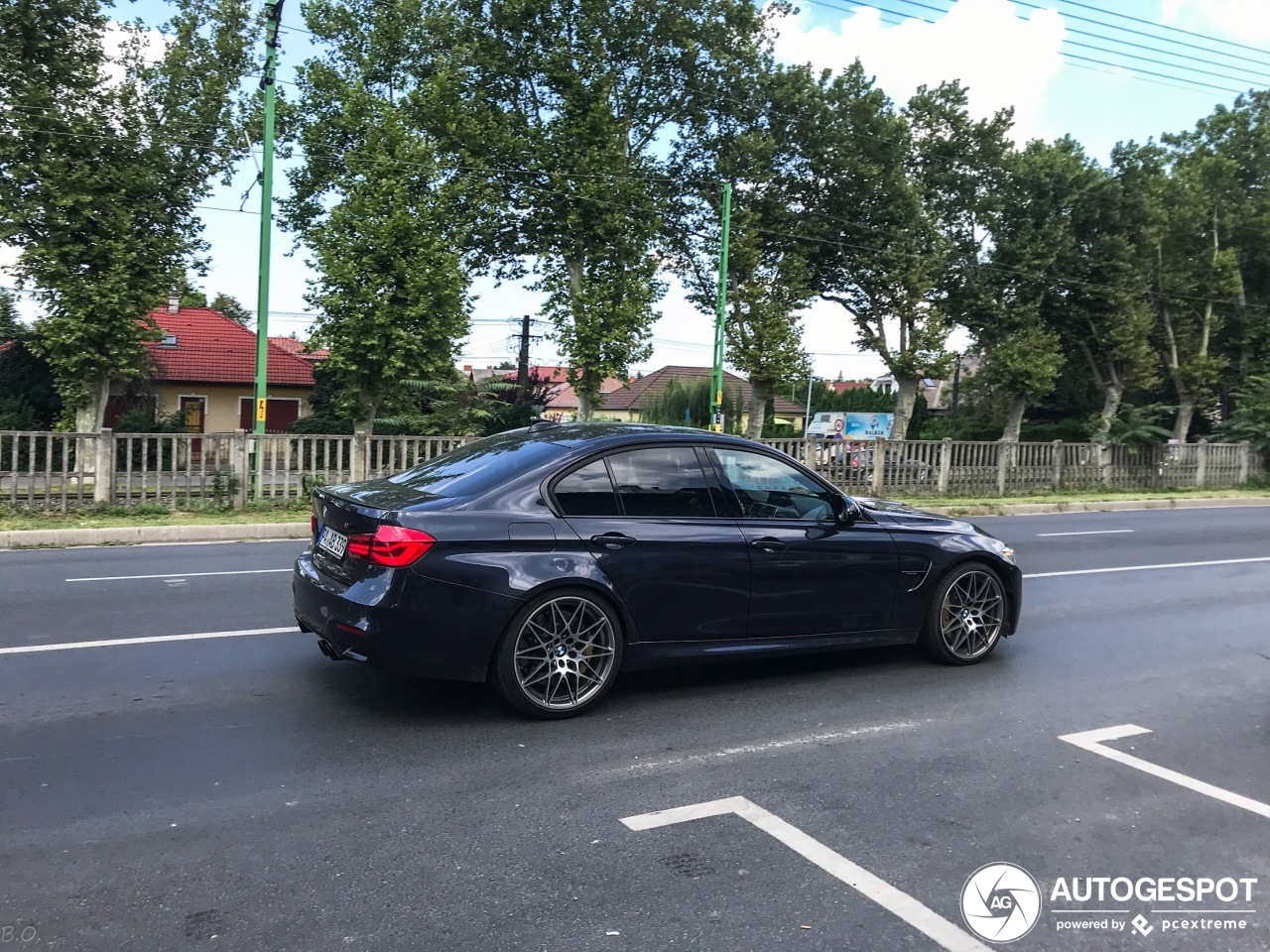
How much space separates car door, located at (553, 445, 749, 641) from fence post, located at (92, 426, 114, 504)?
38.6ft

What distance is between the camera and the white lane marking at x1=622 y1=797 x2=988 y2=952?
10.3 feet

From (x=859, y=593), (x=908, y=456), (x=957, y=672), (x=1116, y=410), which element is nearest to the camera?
(x=859, y=593)

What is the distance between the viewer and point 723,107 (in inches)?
1332

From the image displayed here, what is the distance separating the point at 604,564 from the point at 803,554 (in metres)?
1.35

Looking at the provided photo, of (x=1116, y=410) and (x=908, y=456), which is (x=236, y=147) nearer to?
(x=908, y=456)

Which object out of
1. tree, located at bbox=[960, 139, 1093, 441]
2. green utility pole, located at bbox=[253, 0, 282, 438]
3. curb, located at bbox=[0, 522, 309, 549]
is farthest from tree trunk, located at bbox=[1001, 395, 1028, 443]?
curb, located at bbox=[0, 522, 309, 549]

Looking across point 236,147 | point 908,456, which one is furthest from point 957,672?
point 236,147

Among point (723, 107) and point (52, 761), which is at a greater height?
point (723, 107)

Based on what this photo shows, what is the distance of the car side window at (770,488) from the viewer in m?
5.80

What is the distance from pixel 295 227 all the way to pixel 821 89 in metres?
20.1

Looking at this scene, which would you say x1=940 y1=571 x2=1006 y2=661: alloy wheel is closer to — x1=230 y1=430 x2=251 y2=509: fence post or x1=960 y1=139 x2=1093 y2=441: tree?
x1=230 y1=430 x2=251 y2=509: fence post

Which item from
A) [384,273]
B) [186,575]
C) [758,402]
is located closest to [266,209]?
[384,273]

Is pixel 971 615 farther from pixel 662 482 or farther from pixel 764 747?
pixel 662 482

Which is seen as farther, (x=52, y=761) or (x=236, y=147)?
(x=236, y=147)
